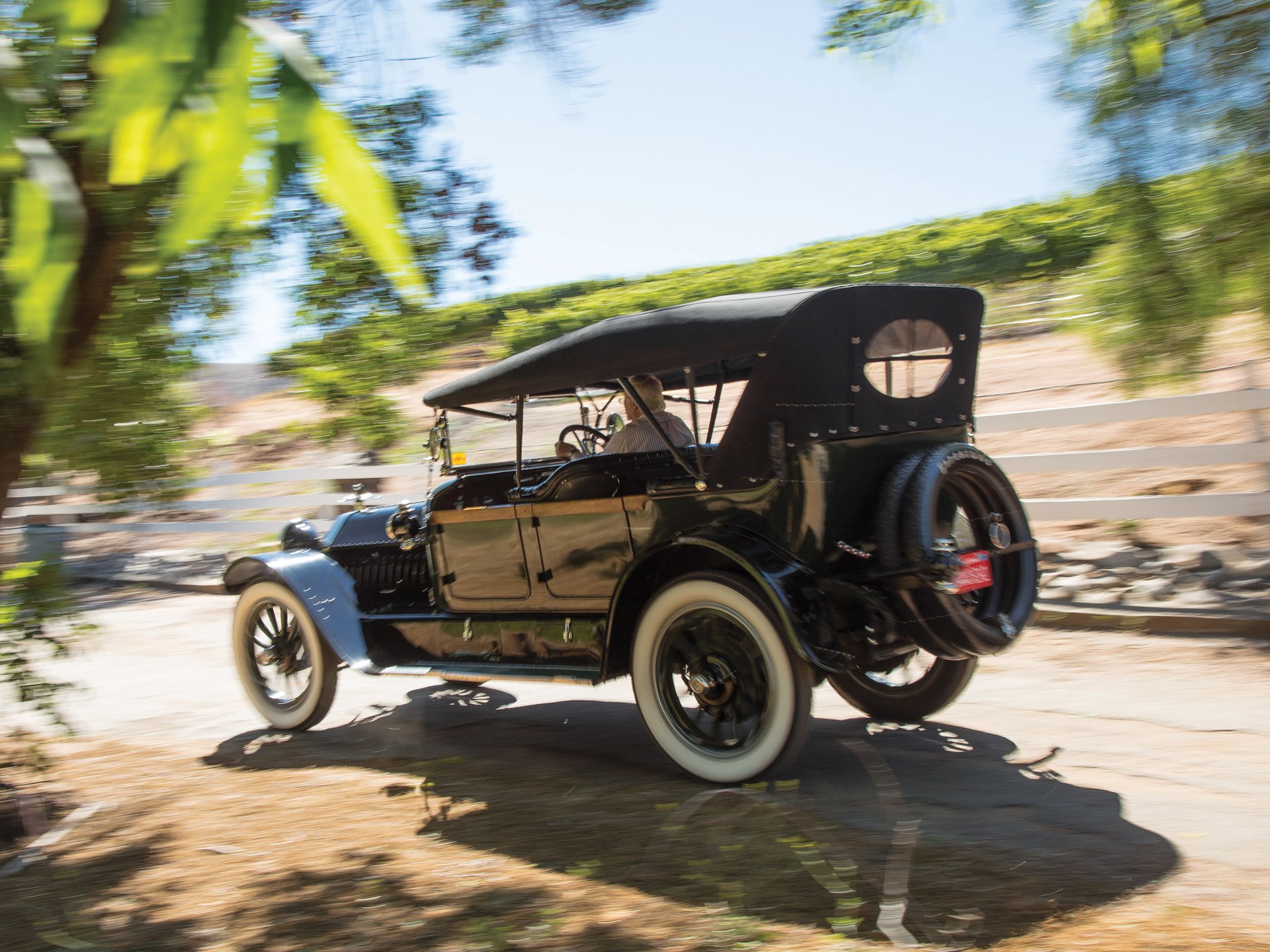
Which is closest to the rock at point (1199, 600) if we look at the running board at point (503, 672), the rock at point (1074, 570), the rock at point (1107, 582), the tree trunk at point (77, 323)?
the rock at point (1107, 582)

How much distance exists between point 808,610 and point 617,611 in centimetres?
86

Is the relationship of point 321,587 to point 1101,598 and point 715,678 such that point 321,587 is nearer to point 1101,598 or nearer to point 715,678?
point 715,678

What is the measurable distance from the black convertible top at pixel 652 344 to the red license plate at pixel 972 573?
3.54ft

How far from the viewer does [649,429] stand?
4.87 metres

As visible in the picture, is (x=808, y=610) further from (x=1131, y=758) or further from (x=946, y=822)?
(x=1131, y=758)

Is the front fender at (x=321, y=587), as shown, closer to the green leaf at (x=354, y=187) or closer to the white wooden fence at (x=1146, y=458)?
the white wooden fence at (x=1146, y=458)

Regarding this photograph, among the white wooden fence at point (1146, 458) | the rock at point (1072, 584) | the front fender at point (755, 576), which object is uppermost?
the white wooden fence at point (1146, 458)

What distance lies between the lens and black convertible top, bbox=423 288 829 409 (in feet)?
13.3

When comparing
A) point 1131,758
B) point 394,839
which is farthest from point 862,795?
point 394,839

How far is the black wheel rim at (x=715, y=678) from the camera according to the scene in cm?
402

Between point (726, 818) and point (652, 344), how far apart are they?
1.76 meters

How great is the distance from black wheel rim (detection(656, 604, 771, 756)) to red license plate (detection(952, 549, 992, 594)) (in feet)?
2.49

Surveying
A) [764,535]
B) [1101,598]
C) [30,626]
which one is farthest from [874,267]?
[30,626]

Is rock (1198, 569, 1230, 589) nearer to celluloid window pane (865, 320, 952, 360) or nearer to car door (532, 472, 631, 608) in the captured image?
celluloid window pane (865, 320, 952, 360)
